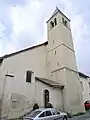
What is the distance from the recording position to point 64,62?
21.1 m

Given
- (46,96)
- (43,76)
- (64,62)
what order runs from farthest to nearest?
(43,76) → (64,62) → (46,96)

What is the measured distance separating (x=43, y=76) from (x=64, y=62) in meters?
4.06

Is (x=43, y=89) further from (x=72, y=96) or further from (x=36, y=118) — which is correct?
(x=36, y=118)

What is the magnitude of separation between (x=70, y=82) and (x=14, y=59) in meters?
8.80

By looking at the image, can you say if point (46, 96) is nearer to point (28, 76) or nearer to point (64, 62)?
point (28, 76)

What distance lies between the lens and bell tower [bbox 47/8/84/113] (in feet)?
63.7

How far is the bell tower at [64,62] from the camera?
63.7ft

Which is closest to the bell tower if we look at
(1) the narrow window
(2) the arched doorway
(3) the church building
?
(3) the church building

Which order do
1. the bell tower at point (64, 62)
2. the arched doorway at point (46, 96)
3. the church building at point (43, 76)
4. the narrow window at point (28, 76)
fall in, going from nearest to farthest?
the church building at point (43, 76) < the arched doorway at point (46, 96) < the narrow window at point (28, 76) < the bell tower at point (64, 62)

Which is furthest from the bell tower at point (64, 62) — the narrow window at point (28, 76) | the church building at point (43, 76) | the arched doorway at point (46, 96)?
the narrow window at point (28, 76)

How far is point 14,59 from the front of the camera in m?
17.9

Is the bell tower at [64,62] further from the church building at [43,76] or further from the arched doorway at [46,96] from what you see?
the arched doorway at [46,96]

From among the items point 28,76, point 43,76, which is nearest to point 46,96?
point 28,76

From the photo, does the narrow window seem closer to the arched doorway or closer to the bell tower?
the arched doorway
